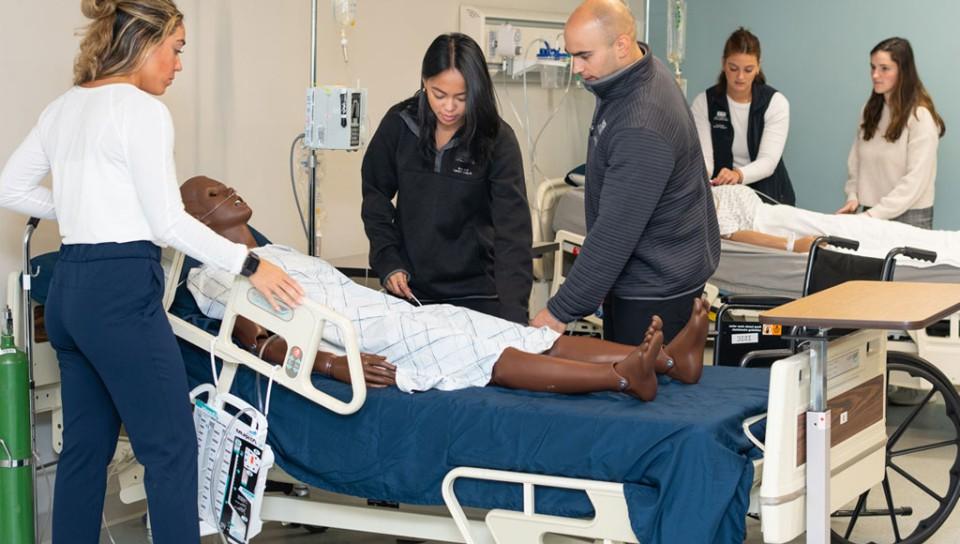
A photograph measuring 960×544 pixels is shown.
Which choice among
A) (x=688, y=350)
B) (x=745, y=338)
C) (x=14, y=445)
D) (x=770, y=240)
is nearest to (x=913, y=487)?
(x=745, y=338)

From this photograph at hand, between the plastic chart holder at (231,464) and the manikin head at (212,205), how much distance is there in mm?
507

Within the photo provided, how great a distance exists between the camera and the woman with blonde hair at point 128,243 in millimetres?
2543

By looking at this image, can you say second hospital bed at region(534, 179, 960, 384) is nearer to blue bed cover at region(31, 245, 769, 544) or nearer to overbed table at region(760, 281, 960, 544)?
blue bed cover at region(31, 245, 769, 544)

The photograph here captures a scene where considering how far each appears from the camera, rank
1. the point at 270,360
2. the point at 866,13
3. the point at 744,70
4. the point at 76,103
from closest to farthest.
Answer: the point at 76,103 → the point at 270,360 → the point at 744,70 → the point at 866,13

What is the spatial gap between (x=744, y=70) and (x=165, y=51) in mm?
3538

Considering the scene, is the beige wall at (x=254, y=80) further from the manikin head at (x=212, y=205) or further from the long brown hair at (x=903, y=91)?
the long brown hair at (x=903, y=91)

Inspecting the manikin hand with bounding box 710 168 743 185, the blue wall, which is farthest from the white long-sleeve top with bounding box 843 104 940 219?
the blue wall

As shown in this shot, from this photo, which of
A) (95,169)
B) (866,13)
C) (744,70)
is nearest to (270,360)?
(95,169)

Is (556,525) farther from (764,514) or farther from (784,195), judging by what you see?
(784,195)

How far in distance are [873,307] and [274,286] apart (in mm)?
1250

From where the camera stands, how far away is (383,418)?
275 centimetres

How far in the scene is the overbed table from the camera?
7.55 ft

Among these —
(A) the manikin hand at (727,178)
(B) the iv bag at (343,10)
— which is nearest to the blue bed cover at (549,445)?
(B) the iv bag at (343,10)

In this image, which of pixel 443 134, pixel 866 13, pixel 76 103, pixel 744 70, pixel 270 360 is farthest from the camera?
pixel 866 13
